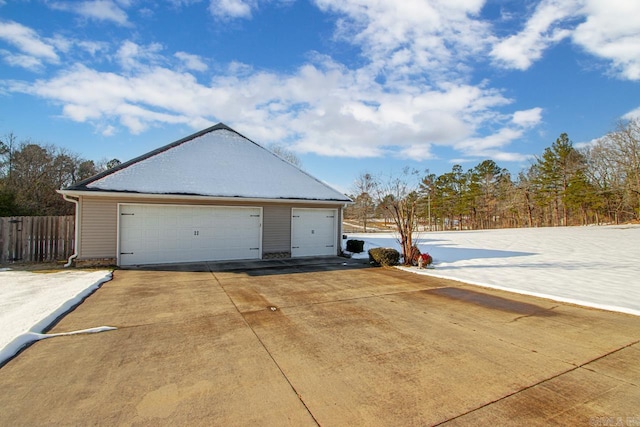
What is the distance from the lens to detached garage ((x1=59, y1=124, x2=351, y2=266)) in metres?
9.03

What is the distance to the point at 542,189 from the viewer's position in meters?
32.8

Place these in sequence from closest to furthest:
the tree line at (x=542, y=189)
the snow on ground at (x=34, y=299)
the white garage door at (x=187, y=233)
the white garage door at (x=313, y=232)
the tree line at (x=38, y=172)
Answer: the snow on ground at (x=34, y=299)
the white garage door at (x=187, y=233)
the white garage door at (x=313, y=232)
the tree line at (x=38, y=172)
the tree line at (x=542, y=189)

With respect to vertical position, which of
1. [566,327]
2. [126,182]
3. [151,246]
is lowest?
[566,327]

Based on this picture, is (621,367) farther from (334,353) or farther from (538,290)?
(538,290)

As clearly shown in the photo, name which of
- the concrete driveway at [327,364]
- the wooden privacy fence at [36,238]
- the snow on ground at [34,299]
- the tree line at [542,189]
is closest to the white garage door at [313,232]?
the tree line at [542,189]

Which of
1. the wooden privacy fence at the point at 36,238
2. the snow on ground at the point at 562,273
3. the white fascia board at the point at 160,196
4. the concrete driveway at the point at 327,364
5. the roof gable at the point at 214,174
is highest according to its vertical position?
the roof gable at the point at 214,174

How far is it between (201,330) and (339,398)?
2420mm

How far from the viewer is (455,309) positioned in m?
5.25

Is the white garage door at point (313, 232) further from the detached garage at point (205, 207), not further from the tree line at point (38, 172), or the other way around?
the tree line at point (38, 172)

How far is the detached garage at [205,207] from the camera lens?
903 cm

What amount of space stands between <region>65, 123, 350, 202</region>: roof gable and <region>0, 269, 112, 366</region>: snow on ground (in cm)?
262

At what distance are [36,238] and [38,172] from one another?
1576cm

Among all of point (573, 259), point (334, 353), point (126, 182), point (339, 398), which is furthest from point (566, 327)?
point (126, 182)

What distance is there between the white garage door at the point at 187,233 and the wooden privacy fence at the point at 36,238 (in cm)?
234
